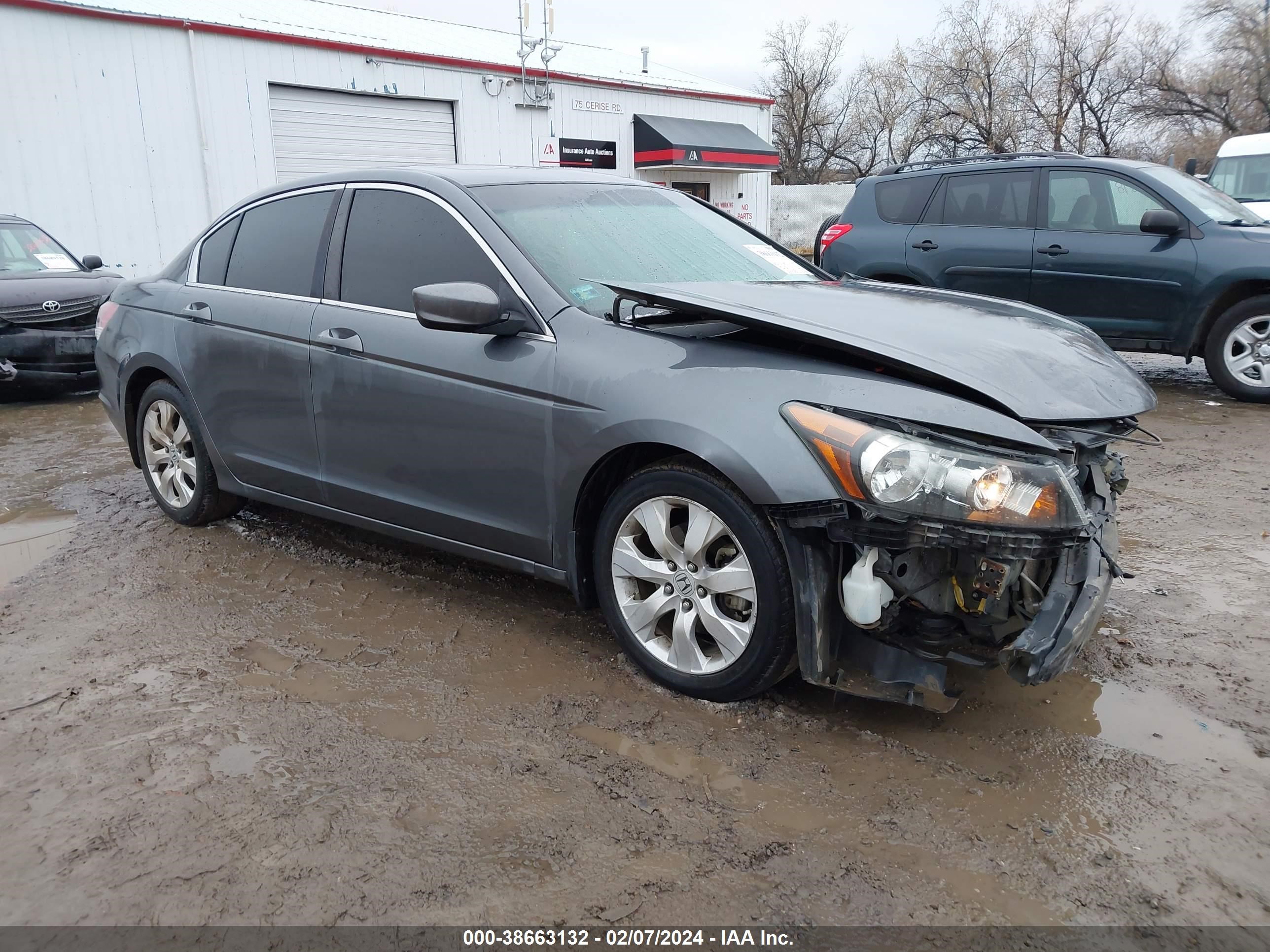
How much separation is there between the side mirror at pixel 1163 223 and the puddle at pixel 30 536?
7478 mm

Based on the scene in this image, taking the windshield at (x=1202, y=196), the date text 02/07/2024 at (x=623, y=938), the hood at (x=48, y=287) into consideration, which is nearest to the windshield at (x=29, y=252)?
the hood at (x=48, y=287)

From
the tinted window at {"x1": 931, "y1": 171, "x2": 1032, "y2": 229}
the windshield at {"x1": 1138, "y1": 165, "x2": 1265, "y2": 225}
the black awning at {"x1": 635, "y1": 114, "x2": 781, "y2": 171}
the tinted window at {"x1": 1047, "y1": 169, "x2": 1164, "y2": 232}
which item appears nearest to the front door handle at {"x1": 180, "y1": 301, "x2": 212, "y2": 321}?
the tinted window at {"x1": 931, "y1": 171, "x2": 1032, "y2": 229}

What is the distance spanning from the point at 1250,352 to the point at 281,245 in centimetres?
681


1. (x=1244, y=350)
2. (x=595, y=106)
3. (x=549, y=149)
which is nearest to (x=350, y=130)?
(x=549, y=149)

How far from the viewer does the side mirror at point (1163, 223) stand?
7.23 meters

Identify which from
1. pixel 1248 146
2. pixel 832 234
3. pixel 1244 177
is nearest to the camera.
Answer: pixel 832 234

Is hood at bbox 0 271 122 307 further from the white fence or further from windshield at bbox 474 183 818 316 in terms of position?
the white fence

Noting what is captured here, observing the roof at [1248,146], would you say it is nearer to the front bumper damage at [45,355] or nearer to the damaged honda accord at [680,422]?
the damaged honda accord at [680,422]

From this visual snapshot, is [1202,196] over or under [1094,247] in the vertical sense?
over

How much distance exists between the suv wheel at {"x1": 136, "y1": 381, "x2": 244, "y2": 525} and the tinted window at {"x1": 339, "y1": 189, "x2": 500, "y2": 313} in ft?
4.33

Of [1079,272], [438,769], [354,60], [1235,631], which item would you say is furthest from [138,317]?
[354,60]

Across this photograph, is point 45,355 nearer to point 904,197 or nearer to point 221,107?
point 904,197

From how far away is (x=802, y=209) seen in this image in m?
36.1

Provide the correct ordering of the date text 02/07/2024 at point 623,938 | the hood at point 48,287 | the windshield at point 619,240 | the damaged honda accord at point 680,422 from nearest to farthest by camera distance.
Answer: the date text 02/07/2024 at point 623,938, the damaged honda accord at point 680,422, the windshield at point 619,240, the hood at point 48,287
